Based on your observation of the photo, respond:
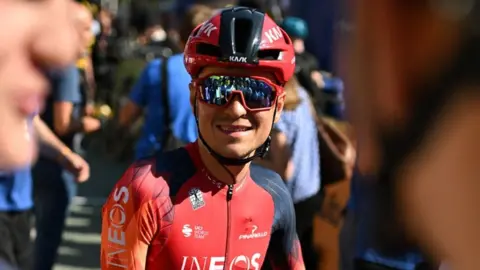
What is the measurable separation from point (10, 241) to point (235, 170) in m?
1.84

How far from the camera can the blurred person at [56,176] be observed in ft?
14.6

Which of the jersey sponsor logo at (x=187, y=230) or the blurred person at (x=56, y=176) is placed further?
the blurred person at (x=56, y=176)

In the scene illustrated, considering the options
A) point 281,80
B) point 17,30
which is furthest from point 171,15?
point 17,30

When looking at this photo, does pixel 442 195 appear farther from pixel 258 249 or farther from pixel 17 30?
pixel 258 249

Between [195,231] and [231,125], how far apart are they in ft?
1.12

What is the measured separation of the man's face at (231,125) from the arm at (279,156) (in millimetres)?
1576

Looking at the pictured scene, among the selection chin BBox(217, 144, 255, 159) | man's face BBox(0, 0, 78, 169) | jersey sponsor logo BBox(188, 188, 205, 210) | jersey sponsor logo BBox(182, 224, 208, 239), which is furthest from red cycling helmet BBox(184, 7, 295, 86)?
man's face BBox(0, 0, 78, 169)

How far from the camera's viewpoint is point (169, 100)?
405cm

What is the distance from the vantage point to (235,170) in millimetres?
2596

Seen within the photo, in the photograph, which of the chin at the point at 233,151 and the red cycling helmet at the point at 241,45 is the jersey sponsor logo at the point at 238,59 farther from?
Result: the chin at the point at 233,151

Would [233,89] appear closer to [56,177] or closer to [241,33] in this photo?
[241,33]

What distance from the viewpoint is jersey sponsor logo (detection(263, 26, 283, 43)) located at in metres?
2.65

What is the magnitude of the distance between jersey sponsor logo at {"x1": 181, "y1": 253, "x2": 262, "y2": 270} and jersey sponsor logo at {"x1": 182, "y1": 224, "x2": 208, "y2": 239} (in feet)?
0.21

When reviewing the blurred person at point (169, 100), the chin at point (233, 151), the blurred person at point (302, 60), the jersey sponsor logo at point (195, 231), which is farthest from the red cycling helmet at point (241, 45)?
the blurred person at point (302, 60)
